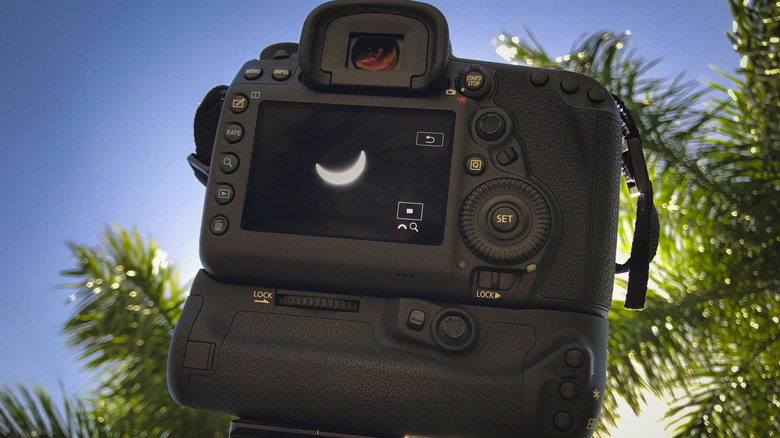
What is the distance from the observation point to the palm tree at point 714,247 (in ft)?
2.63

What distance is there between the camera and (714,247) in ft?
2.88

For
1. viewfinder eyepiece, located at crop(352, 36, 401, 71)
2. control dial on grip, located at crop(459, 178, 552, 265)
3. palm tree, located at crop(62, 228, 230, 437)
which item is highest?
viewfinder eyepiece, located at crop(352, 36, 401, 71)

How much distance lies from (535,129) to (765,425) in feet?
1.84

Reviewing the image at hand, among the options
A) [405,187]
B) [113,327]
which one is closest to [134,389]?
[113,327]

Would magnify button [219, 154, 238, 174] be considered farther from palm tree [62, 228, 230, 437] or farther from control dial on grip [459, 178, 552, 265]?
palm tree [62, 228, 230, 437]

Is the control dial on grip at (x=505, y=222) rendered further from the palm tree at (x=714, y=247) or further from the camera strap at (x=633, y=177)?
the palm tree at (x=714, y=247)

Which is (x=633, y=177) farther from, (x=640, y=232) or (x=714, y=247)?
(x=714, y=247)

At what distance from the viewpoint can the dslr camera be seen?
0.44 meters

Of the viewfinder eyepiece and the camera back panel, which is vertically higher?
the viewfinder eyepiece

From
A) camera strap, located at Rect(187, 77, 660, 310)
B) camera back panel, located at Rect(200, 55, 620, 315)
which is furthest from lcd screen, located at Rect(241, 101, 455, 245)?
camera strap, located at Rect(187, 77, 660, 310)

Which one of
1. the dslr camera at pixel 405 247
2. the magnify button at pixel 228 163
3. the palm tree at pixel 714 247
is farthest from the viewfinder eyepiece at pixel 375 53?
the palm tree at pixel 714 247

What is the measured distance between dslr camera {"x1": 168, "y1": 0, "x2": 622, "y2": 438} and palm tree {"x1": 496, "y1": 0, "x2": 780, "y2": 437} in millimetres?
418

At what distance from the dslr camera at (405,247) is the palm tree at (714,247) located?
1.37 feet

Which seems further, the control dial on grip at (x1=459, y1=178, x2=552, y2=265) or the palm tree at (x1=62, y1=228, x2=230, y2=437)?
the palm tree at (x1=62, y1=228, x2=230, y2=437)
